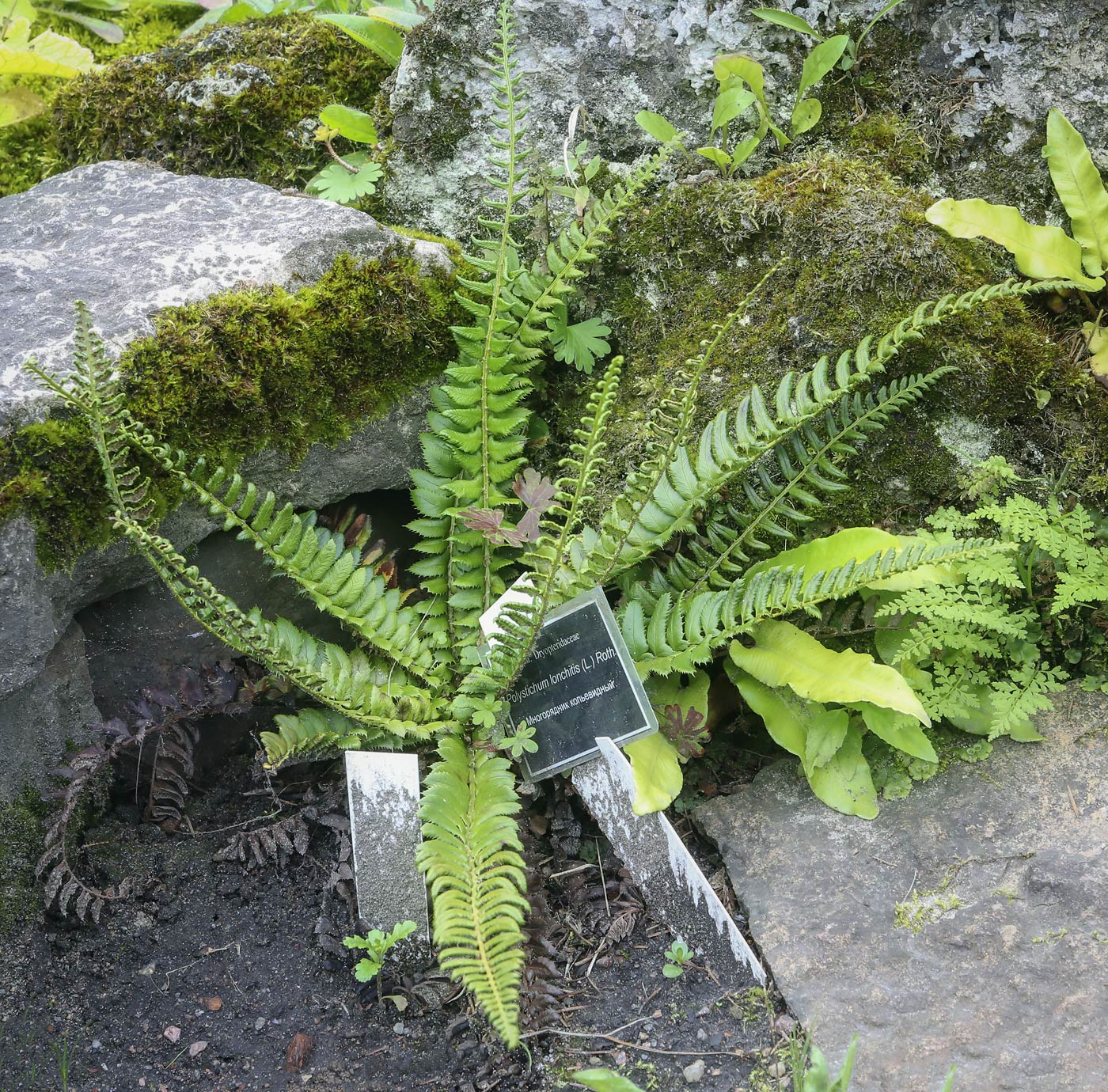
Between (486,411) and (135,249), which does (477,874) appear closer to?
(486,411)

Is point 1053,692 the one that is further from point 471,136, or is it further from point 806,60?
point 471,136

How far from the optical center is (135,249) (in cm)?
317

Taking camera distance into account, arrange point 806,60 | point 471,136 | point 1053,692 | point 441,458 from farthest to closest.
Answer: point 471,136, point 806,60, point 441,458, point 1053,692

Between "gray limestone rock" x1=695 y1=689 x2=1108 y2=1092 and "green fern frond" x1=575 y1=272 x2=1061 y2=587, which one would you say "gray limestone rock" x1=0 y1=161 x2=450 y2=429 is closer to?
"green fern frond" x1=575 y1=272 x2=1061 y2=587

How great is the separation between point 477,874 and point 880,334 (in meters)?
→ 1.96

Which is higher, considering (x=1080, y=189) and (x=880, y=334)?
(x=1080, y=189)

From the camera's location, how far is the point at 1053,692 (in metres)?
2.95

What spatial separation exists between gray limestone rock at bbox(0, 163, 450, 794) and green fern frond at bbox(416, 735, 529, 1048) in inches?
40.2

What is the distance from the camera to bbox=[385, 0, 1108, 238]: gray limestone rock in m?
3.43

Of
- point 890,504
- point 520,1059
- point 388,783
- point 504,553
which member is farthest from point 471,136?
point 520,1059

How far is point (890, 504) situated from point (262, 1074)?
2.32 m

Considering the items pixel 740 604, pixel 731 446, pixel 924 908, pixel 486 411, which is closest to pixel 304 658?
pixel 486 411

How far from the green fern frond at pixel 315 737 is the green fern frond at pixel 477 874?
222mm

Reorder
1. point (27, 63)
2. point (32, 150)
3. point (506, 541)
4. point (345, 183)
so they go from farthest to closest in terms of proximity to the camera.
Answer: point (32, 150)
point (27, 63)
point (345, 183)
point (506, 541)
